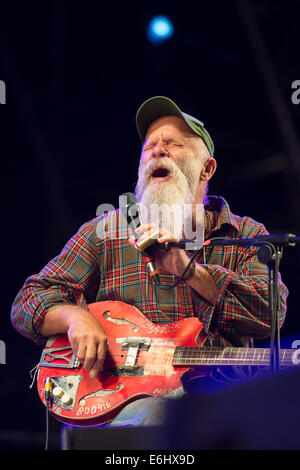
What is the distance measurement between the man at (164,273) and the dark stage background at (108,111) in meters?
1.64

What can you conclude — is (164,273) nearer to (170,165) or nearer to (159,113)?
(170,165)

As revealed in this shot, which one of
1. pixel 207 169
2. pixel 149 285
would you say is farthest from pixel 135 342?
pixel 207 169

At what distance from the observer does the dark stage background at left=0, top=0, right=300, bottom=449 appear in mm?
4652

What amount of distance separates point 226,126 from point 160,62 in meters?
0.84

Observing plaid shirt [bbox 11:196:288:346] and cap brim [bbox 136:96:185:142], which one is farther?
cap brim [bbox 136:96:185:142]

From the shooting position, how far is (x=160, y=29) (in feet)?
15.4

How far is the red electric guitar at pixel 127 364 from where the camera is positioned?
8.30ft

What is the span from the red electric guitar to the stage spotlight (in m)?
2.75

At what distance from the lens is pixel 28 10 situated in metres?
4.62

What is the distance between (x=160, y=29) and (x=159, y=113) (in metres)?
1.76

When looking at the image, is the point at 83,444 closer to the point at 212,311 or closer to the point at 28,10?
the point at 212,311

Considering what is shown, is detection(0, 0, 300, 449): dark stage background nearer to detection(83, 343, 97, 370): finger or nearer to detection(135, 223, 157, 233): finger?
detection(83, 343, 97, 370): finger

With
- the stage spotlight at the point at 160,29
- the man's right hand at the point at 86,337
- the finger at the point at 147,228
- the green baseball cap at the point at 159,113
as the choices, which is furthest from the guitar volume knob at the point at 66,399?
the stage spotlight at the point at 160,29

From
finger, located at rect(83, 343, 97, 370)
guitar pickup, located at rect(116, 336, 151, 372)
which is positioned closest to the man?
finger, located at rect(83, 343, 97, 370)
